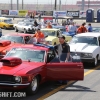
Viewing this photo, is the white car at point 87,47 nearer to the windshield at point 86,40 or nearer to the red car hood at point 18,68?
the windshield at point 86,40

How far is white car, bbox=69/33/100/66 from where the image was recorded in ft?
46.9

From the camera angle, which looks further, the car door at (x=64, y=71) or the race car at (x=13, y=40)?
the race car at (x=13, y=40)

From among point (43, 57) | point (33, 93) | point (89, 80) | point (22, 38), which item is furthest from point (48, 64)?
point (22, 38)

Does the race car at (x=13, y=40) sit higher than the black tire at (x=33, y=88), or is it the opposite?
the race car at (x=13, y=40)

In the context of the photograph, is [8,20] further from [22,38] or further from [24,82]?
[24,82]

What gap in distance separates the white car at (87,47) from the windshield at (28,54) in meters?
4.44

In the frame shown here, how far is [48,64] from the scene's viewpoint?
9602 mm

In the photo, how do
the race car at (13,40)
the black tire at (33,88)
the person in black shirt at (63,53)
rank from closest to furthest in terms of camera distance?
the black tire at (33,88)
the person in black shirt at (63,53)
the race car at (13,40)

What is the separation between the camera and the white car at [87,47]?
14.3 m

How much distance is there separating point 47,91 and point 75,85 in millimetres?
1347

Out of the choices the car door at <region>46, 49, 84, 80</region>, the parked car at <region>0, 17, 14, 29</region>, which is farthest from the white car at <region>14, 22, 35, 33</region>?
the car door at <region>46, 49, 84, 80</region>

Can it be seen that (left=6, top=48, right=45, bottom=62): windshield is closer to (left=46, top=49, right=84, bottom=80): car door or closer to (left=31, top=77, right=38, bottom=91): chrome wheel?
(left=46, top=49, right=84, bottom=80): car door

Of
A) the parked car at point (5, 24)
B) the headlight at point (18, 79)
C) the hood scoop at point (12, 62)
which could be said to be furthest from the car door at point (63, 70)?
the parked car at point (5, 24)

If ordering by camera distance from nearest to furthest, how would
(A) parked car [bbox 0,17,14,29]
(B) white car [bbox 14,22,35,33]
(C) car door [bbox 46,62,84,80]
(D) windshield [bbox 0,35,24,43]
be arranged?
(C) car door [bbox 46,62,84,80] → (D) windshield [bbox 0,35,24,43] → (B) white car [bbox 14,22,35,33] → (A) parked car [bbox 0,17,14,29]
